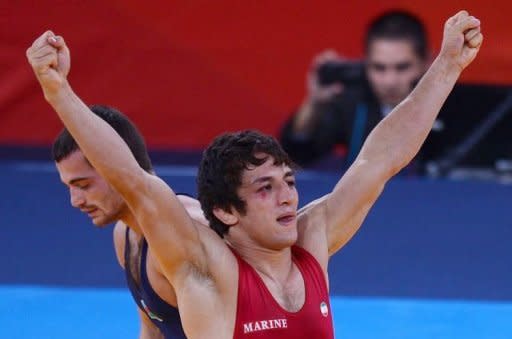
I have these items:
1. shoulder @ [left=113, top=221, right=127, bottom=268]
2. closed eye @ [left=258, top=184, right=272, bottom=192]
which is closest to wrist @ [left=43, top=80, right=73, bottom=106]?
closed eye @ [left=258, top=184, right=272, bottom=192]

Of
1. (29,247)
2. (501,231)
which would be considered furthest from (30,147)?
(501,231)

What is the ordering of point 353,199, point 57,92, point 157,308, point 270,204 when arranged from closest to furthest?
point 57,92
point 270,204
point 353,199
point 157,308

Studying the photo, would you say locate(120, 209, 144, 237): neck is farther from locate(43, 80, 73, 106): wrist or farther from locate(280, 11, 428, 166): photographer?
locate(280, 11, 428, 166): photographer

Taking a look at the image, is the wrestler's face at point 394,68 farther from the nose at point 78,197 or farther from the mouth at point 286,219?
the mouth at point 286,219

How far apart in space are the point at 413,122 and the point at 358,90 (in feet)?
13.0

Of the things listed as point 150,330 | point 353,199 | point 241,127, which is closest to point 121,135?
point 353,199

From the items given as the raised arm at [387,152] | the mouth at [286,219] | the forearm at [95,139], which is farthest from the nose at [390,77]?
the forearm at [95,139]

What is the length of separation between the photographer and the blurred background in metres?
0.28

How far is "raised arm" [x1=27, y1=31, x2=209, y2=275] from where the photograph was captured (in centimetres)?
371

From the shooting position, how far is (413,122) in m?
4.32

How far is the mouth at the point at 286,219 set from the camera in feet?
13.3

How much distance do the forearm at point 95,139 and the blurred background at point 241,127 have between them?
10.4ft

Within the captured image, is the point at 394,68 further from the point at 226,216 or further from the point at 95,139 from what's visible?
the point at 95,139

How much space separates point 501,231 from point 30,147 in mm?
3407
